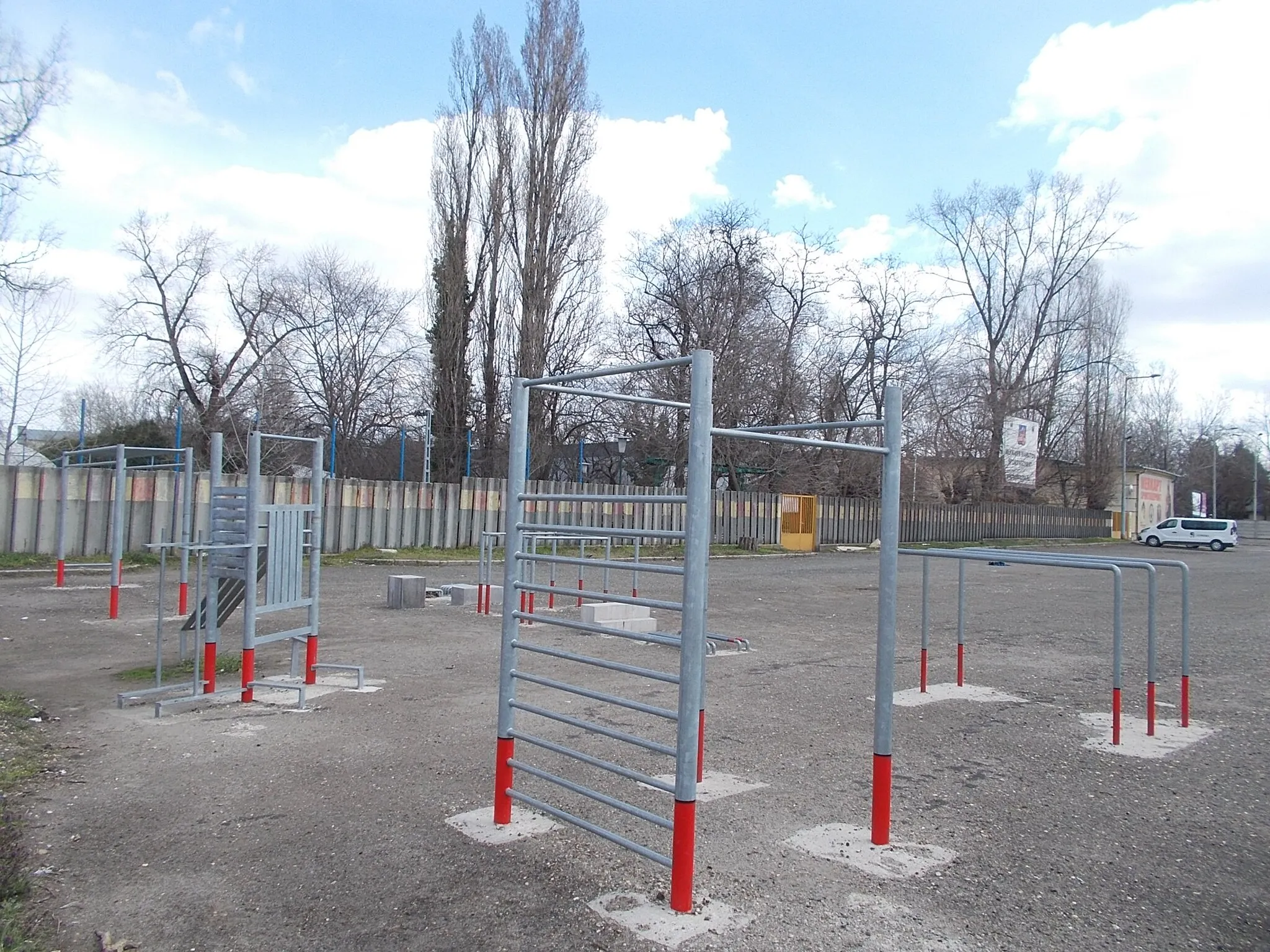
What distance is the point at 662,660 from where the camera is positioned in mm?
8562

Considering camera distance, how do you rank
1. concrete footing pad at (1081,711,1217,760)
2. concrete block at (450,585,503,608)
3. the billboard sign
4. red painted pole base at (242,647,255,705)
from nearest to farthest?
concrete footing pad at (1081,711,1217,760)
red painted pole base at (242,647,255,705)
concrete block at (450,585,503,608)
the billboard sign

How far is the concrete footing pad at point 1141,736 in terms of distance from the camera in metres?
5.79

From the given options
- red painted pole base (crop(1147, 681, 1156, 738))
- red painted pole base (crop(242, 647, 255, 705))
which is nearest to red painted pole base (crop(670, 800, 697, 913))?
red painted pole base (crop(1147, 681, 1156, 738))

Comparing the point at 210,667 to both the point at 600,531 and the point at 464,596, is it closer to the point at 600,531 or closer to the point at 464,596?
the point at 600,531

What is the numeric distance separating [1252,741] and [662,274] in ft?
91.4

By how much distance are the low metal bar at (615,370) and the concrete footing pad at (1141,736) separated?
4.17 m

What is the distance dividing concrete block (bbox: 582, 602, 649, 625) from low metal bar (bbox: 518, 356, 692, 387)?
5869mm

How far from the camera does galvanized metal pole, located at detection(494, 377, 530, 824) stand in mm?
4004

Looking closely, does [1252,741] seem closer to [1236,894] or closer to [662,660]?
[1236,894]

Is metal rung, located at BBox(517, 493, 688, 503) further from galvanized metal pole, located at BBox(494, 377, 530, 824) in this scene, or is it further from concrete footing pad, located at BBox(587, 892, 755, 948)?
concrete footing pad, located at BBox(587, 892, 755, 948)

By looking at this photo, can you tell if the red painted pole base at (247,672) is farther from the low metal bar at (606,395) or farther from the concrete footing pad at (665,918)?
the concrete footing pad at (665,918)

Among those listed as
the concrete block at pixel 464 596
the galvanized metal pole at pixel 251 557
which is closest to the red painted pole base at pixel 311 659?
the galvanized metal pole at pixel 251 557

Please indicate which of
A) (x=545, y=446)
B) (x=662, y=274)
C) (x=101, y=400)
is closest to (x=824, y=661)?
(x=545, y=446)

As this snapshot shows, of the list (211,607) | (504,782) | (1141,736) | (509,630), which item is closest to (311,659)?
(211,607)
